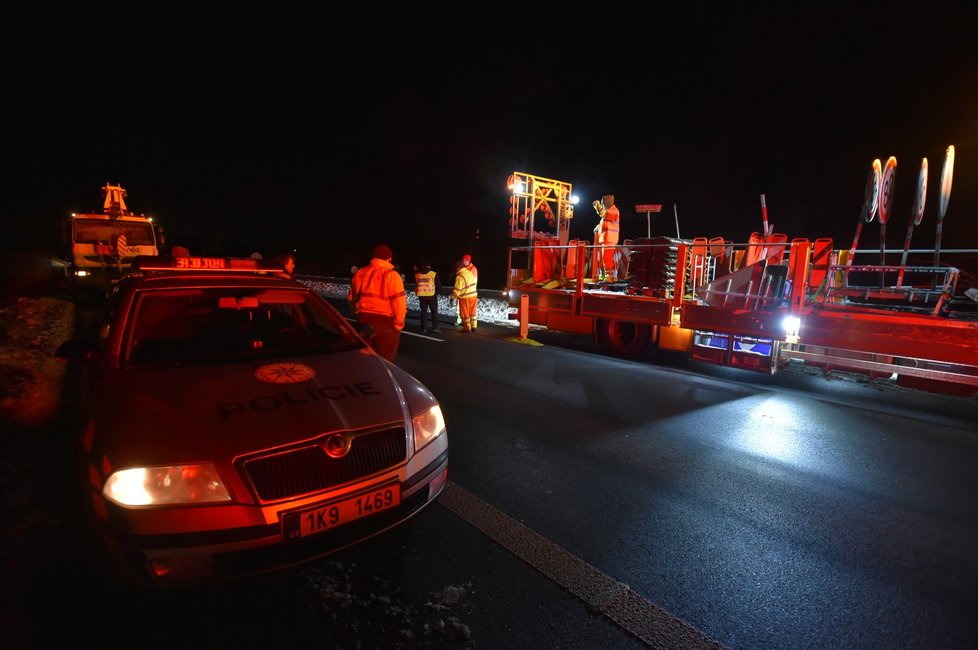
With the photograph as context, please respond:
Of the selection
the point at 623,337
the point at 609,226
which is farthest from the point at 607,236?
the point at 623,337

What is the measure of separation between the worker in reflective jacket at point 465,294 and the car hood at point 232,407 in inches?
301

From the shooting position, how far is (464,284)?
10.6 meters

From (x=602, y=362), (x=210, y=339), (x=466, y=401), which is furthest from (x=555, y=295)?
(x=210, y=339)

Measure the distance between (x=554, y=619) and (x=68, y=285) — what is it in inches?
943

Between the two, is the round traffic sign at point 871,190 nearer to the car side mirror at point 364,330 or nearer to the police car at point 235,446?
the car side mirror at point 364,330

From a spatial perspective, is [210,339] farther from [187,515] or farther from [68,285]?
[68,285]

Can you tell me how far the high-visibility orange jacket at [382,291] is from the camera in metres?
5.83

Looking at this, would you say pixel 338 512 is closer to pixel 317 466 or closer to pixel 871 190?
pixel 317 466

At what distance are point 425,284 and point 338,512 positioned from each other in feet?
27.4

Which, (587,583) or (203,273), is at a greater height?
(203,273)

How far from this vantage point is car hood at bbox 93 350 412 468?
6.94 ft

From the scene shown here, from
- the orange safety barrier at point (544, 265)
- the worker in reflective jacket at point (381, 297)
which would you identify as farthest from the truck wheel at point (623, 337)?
the worker in reflective jacket at point (381, 297)

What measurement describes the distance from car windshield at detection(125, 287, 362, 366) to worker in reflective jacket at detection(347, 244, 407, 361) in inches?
73.6

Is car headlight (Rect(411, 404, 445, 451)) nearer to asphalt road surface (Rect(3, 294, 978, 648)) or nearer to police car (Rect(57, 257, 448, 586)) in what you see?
police car (Rect(57, 257, 448, 586))
